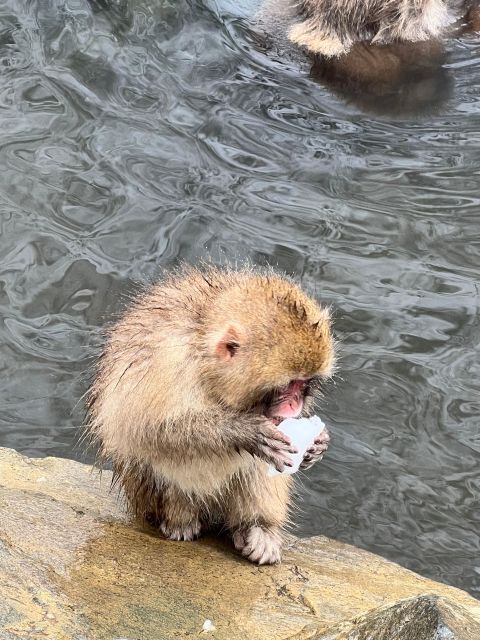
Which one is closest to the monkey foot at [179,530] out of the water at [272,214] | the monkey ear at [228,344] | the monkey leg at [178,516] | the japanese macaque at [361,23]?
the monkey leg at [178,516]

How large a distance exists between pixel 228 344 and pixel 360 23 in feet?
16.9

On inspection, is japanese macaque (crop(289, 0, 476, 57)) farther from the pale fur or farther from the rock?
the rock

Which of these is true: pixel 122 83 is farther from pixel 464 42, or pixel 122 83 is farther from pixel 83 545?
pixel 83 545

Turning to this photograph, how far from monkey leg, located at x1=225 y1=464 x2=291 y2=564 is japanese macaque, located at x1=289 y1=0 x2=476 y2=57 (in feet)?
15.3

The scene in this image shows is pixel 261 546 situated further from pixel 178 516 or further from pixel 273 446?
pixel 273 446

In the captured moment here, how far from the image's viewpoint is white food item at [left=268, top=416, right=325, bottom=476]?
11.5 ft

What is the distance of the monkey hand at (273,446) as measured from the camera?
3416 mm

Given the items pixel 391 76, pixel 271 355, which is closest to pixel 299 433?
pixel 271 355

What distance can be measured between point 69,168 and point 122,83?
100 centimetres

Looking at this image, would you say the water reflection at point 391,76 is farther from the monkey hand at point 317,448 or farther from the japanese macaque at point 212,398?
the monkey hand at point 317,448

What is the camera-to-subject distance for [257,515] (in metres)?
3.96

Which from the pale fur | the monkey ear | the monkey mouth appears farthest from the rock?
the pale fur

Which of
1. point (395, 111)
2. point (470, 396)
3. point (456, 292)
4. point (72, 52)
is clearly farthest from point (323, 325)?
point (72, 52)

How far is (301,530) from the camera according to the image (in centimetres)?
509
